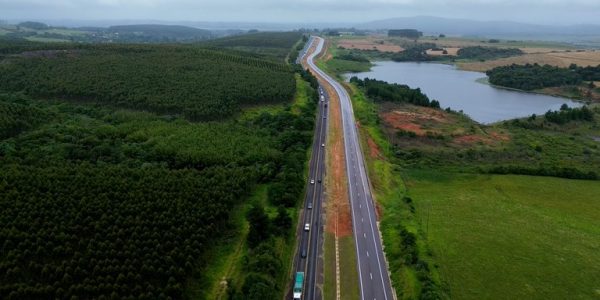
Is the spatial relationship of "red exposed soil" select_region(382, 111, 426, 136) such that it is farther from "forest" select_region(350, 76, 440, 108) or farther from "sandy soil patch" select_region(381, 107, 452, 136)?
"forest" select_region(350, 76, 440, 108)

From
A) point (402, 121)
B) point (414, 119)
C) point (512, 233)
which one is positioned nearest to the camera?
point (512, 233)

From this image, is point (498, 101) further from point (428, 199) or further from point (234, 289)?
point (234, 289)

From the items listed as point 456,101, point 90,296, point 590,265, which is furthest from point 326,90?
Result: point 90,296

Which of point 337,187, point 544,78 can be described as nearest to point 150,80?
point 337,187

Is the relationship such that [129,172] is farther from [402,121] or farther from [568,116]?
[568,116]

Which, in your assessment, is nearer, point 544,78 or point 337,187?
point 337,187

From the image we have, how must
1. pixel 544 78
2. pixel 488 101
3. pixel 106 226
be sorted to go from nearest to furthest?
pixel 106 226 < pixel 488 101 < pixel 544 78
